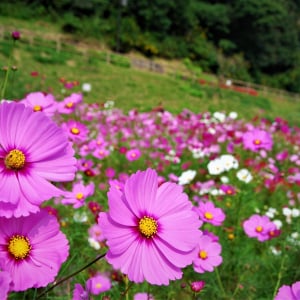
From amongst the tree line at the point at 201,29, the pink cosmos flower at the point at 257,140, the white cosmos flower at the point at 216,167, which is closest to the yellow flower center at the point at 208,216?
the pink cosmos flower at the point at 257,140

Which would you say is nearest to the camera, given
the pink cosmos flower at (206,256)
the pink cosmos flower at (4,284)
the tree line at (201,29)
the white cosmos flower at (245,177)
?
the pink cosmos flower at (4,284)

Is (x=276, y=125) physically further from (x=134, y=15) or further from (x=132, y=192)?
(x=134, y=15)

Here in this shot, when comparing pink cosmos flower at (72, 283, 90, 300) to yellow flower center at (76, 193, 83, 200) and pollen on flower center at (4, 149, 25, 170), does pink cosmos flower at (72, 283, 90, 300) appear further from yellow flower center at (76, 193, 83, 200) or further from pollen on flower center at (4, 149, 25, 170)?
yellow flower center at (76, 193, 83, 200)

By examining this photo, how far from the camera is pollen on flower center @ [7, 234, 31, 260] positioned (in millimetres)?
496

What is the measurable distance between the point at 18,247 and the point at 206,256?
2.47ft

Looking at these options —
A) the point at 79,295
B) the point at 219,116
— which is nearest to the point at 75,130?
the point at 79,295

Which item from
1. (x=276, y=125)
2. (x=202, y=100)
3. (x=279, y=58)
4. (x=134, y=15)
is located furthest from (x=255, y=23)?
(x=276, y=125)

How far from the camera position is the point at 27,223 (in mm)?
515

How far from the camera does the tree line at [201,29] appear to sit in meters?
17.2

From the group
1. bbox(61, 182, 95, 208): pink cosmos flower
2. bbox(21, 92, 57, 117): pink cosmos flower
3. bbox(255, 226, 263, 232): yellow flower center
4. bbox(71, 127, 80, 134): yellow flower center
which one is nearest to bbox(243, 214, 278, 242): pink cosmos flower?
bbox(255, 226, 263, 232): yellow flower center

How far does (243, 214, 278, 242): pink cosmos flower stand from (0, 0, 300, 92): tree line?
14614 mm

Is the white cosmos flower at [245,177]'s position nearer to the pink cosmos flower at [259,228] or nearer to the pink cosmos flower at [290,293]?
the pink cosmos flower at [259,228]

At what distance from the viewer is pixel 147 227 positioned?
1.90 ft

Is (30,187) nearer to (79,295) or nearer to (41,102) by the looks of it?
(79,295)
